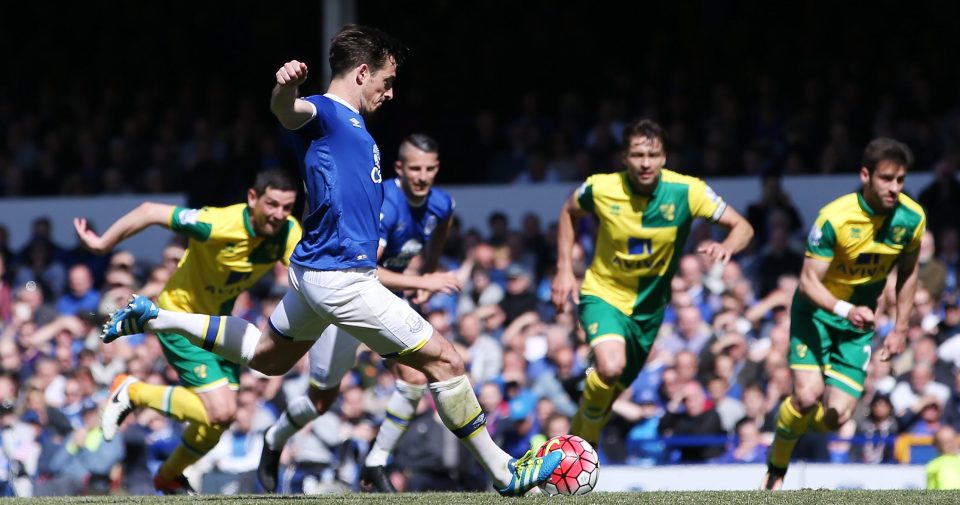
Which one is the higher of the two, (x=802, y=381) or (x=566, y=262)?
(x=566, y=262)

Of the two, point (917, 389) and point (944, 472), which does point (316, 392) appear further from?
point (917, 389)

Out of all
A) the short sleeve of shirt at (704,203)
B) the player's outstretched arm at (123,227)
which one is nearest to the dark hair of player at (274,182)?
the player's outstretched arm at (123,227)

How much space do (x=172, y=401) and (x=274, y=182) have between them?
61.4 inches

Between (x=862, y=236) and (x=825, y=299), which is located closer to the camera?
(x=825, y=299)

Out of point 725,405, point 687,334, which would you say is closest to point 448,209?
point 725,405

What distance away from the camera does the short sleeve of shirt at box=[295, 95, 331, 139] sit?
6758mm

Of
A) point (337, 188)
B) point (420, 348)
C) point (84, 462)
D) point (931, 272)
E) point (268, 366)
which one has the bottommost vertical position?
point (84, 462)

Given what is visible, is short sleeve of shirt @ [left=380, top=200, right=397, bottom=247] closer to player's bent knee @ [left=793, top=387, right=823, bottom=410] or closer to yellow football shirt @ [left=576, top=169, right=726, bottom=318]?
yellow football shirt @ [left=576, top=169, right=726, bottom=318]

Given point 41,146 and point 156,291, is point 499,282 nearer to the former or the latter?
point 156,291

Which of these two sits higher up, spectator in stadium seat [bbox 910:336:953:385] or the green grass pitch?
spectator in stadium seat [bbox 910:336:953:385]

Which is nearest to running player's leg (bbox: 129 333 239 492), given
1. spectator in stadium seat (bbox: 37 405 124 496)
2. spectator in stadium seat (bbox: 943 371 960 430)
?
spectator in stadium seat (bbox: 37 405 124 496)

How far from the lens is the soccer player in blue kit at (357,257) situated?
268 inches

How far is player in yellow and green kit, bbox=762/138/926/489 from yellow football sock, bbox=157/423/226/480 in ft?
11.4

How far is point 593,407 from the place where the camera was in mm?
9094
